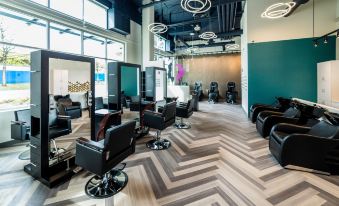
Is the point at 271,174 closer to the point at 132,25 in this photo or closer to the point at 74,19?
the point at 74,19

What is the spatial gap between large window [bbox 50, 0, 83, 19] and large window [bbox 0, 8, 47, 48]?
2.02 feet

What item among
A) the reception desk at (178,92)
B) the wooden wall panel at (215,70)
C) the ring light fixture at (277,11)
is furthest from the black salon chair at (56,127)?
the wooden wall panel at (215,70)

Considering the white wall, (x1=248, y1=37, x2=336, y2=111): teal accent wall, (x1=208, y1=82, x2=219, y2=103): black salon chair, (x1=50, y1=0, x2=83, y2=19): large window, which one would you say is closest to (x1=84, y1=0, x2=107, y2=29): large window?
(x1=50, y1=0, x2=83, y2=19): large window

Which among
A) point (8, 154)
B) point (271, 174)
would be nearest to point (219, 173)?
point (271, 174)

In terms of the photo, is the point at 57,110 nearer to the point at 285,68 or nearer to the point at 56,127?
the point at 56,127

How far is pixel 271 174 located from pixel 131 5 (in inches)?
280

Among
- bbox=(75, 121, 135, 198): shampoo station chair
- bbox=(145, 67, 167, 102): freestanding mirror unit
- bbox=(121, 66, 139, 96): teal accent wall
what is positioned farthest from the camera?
bbox=(145, 67, 167, 102): freestanding mirror unit

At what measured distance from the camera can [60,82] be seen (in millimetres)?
2660

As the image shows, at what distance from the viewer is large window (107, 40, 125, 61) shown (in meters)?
6.69

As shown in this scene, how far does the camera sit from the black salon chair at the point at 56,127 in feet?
8.67

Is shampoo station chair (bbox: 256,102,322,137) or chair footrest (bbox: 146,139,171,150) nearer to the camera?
chair footrest (bbox: 146,139,171,150)

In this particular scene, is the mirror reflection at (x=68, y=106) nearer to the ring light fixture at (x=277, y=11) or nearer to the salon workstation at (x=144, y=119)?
the salon workstation at (x=144, y=119)

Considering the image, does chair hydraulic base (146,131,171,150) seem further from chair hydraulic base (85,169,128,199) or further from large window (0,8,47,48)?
large window (0,8,47,48)

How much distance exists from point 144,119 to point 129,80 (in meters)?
1.34
